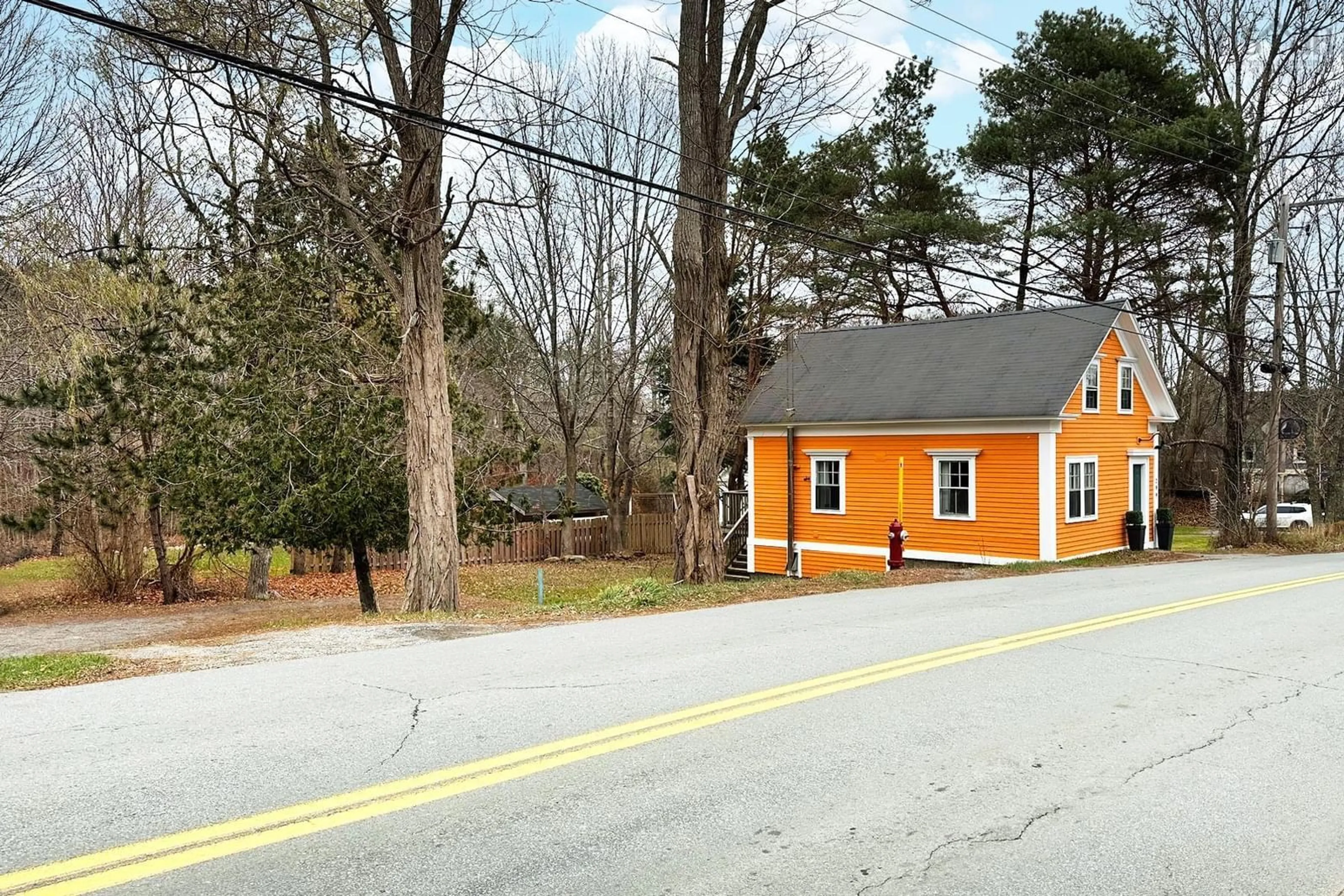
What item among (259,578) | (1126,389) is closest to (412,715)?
(259,578)

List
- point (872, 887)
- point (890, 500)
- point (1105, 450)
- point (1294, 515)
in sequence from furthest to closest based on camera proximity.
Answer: point (1294, 515)
point (1105, 450)
point (890, 500)
point (872, 887)

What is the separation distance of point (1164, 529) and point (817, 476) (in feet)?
29.3

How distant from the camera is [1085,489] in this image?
23234 millimetres

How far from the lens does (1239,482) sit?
2584 cm

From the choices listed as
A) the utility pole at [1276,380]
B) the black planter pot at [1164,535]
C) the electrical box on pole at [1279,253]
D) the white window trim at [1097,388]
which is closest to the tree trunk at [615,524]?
the white window trim at [1097,388]

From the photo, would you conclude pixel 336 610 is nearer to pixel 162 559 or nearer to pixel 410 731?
pixel 162 559

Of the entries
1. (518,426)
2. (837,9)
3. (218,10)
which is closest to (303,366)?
(518,426)

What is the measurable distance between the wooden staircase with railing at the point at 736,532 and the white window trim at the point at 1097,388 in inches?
352

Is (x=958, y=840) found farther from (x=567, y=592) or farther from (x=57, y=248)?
(x=57, y=248)

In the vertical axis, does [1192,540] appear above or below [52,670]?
below

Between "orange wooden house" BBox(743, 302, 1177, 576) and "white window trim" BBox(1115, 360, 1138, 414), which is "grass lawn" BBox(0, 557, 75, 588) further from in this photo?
"white window trim" BBox(1115, 360, 1138, 414)

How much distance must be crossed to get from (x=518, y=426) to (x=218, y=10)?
9.14 m

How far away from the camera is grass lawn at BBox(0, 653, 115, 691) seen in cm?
698

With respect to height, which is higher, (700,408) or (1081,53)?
(1081,53)
